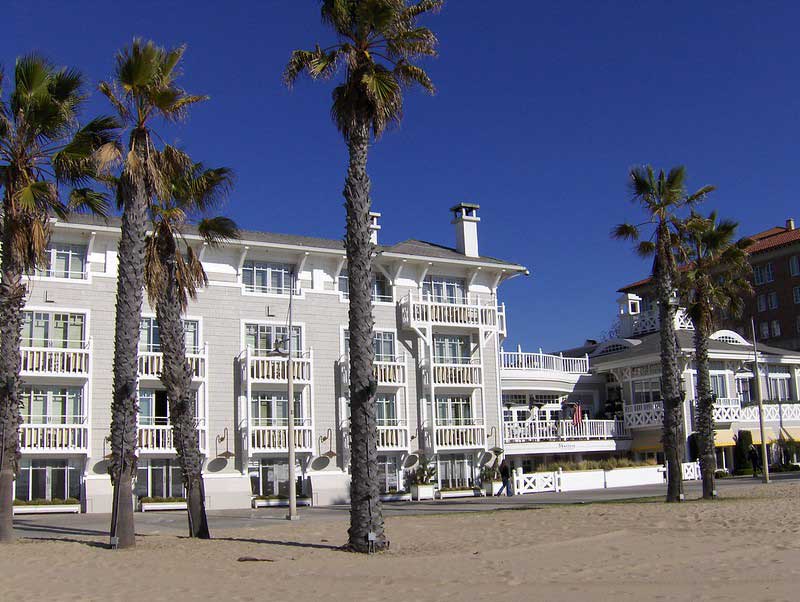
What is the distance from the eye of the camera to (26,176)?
19750 mm

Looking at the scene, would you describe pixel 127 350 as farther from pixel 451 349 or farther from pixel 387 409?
pixel 451 349

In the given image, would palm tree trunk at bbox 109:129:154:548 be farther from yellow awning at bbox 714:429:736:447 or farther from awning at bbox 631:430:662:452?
yellow awning at bbox 714:429:736:447

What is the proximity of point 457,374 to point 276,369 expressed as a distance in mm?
8850

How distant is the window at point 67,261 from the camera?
3353 cm

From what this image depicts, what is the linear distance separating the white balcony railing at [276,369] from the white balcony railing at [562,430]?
36.0 ft

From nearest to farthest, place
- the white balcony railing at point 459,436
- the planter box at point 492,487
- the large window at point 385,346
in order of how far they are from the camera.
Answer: the planter box at point 492,487 → the large window at point 385,346 → the white balcony railing at point 459,436

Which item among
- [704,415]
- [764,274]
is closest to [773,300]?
[764,274]

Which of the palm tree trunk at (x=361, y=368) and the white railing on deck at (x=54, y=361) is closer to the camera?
the palm tree trunk at (x=361, y=368)

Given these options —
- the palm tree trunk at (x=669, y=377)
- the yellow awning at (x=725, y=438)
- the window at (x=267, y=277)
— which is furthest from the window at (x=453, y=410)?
the palm tree trunk at (x=669, y=377)

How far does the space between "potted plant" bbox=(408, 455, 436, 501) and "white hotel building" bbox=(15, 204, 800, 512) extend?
0.52 metres

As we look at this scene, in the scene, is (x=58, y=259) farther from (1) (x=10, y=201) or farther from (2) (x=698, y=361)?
(2) (x=698, y=361)

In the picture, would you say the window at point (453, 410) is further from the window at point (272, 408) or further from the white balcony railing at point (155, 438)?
the white balcony railing at point (155, 438)

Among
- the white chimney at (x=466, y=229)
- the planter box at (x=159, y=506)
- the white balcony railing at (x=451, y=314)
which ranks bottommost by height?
the planter box at (x=159, y=506)

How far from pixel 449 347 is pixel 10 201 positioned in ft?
83.1
